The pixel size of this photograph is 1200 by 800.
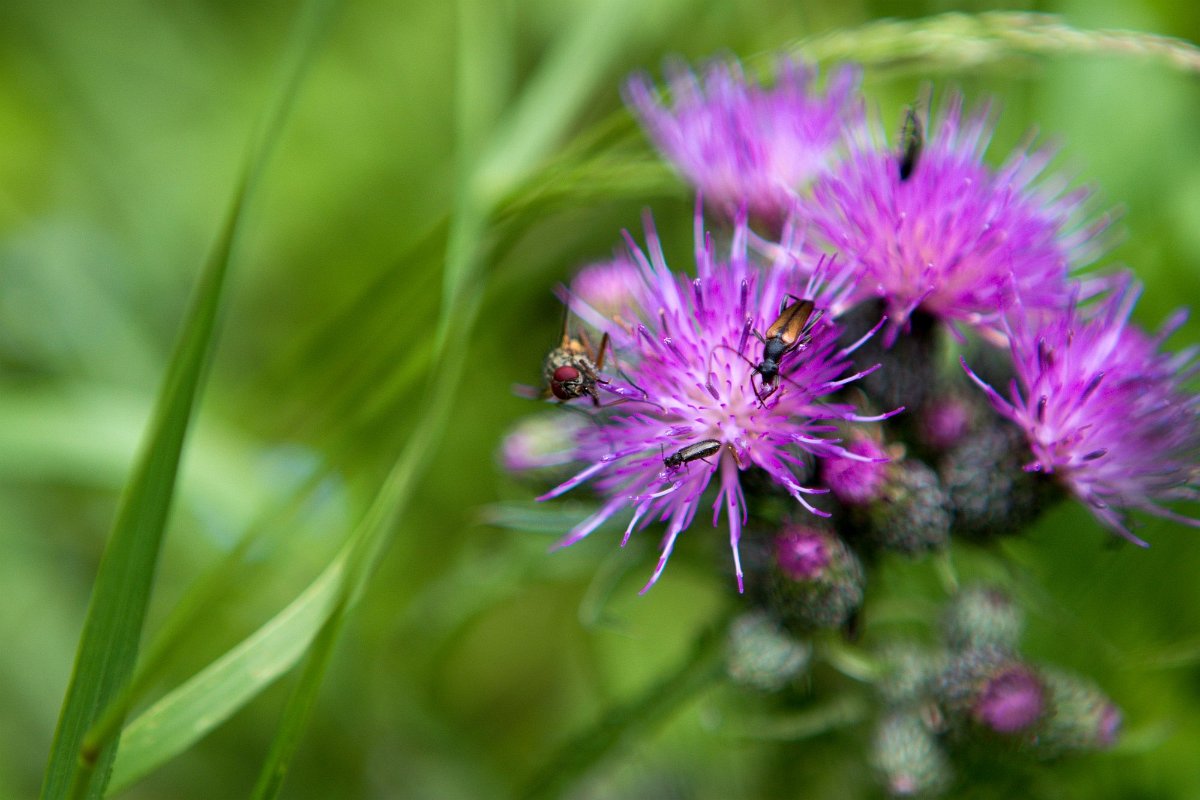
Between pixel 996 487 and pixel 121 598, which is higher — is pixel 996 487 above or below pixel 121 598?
below

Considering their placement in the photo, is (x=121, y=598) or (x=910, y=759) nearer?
(x=121, y=598)

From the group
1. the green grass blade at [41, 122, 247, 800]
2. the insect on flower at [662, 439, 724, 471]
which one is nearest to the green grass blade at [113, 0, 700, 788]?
the green grass blade at [41, 122, 247, 800]

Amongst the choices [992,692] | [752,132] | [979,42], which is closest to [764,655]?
[992,692]

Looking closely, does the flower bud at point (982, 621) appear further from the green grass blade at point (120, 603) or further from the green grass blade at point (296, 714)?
the green grass blade at point (120, 603)

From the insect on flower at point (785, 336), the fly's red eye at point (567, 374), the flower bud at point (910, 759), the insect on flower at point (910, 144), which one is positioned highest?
the insect on flower at point (910, 144)

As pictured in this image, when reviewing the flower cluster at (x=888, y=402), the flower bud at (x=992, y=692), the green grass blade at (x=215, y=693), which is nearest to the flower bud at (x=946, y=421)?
the flower cluster at (x=888, y=402)

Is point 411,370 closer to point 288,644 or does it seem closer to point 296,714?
point 288,644
